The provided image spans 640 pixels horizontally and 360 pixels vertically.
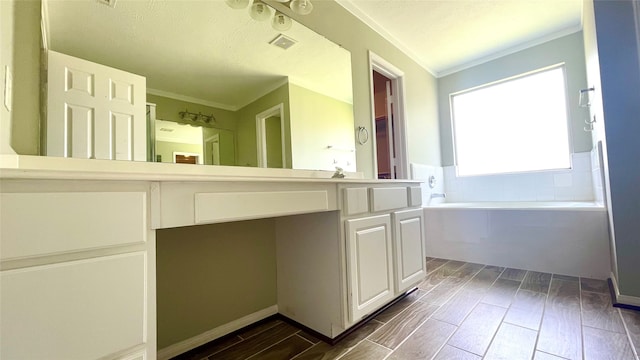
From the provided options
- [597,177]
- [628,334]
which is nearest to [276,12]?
[628,334]

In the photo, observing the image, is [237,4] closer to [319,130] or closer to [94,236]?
[319,130]

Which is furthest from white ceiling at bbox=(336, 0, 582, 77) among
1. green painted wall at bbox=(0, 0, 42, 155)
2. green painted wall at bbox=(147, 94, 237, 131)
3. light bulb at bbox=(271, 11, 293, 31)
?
green painted wall at bbox=(0, 0, 42, 155)

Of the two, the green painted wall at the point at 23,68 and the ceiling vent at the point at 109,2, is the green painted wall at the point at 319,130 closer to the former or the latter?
the ceiling vent at the point at 109,2

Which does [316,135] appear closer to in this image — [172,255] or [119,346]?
[172,255]

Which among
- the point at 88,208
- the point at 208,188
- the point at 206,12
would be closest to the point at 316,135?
the point at 206,12

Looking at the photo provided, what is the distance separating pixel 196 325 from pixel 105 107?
1.13 meters

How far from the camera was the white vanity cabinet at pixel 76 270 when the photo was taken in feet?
1.77

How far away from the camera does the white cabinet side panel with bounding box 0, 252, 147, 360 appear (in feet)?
1.76

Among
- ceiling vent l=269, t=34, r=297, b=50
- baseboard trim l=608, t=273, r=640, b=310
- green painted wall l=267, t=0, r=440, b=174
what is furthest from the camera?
green painted wall l=267, t=0, r=440, b=174

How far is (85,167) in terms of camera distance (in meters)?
0.91

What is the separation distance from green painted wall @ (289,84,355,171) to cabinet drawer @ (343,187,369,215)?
0.46 m

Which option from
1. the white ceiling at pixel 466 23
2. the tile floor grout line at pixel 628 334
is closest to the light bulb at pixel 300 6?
the white ceiling at pixel 466 23

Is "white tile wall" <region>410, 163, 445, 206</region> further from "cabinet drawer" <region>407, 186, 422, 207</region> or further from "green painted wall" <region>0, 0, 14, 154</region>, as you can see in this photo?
"green painted wall" <region>0, 0, 14, 154</region>

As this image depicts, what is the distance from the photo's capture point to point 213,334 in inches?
54.7
